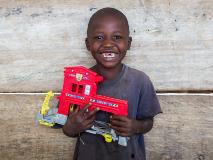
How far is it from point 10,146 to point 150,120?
61 cm

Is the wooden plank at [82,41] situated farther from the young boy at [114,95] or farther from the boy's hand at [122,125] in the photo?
the boy's hand at [122,125]

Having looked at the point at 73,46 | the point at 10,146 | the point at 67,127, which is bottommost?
the point at 10,146

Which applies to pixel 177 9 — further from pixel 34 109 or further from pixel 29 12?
pixel 34 109

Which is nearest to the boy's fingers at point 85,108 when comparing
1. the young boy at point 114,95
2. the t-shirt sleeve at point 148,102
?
the young boy at point 114,95

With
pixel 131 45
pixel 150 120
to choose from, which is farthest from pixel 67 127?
pixel 131 45

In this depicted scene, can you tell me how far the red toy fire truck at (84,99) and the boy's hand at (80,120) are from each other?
17 mm

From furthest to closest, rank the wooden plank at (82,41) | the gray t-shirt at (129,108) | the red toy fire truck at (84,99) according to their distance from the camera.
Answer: the wooden plank at (82,41), the gray t-shirt at (129,108), the red toy fire truck at (84,99)

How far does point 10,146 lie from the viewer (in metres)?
1.58

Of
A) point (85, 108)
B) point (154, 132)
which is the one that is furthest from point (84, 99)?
point (154, 132)

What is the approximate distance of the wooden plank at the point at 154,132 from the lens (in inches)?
58.1

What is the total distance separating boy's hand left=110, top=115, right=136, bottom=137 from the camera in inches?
47.4

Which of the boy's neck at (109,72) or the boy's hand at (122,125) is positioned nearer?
the boy's hand at (122,125)

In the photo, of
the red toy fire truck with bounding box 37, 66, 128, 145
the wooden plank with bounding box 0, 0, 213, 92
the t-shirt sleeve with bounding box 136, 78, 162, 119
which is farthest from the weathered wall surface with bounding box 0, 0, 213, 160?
the red toy fire truck with bounding box 37, 66, 128, 145

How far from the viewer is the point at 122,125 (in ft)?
3.98
